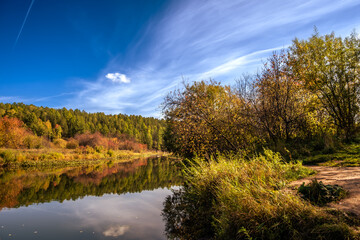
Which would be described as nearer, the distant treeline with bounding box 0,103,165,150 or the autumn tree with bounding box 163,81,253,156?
the autumn tree with bounding box 163,81,253,156

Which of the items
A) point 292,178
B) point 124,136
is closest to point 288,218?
point 292,178

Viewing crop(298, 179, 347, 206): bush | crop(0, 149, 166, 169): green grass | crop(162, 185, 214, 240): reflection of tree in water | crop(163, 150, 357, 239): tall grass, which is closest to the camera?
crop(163, 150, 357, 239): tall grass

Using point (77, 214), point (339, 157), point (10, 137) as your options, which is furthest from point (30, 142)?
point (339, 157)

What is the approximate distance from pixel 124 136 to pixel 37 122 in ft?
107

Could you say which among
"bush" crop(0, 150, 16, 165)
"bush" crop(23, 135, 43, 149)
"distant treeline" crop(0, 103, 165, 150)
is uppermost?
"distant treeline" crop(0, 103, 165, 150)

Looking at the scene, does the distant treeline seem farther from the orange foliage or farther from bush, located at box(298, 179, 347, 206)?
bush, located at box(298, 179, 347, 206)

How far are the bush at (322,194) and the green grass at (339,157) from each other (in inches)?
197

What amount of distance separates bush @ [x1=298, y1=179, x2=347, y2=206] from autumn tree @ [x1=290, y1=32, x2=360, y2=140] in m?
11.0

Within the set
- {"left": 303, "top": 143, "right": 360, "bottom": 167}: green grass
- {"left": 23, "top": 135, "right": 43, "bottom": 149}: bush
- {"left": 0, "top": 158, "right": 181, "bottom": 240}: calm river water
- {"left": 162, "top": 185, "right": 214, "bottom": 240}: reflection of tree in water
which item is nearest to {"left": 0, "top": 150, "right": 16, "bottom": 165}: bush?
{"left": 23, "top": 135, "right": 43, "bottom": 149}: bush

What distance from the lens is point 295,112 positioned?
38.9 ft

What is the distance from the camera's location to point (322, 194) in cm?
420

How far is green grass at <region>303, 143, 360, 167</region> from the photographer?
8.58m

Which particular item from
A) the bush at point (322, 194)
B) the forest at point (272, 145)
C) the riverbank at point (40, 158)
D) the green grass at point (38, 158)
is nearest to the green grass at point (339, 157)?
the forest at point (272, 145)

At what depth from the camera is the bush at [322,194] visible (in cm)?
405
